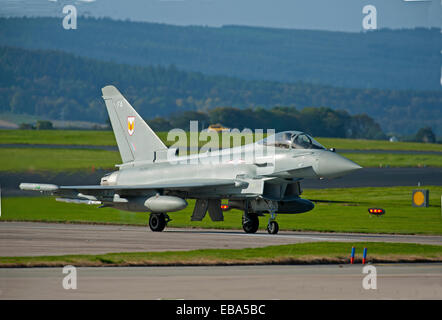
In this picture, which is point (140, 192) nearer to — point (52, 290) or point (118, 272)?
point (118, 272)

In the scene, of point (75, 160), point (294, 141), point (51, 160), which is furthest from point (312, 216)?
point (75, 160)

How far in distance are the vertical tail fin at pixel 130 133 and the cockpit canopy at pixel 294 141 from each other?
5081 millimetres

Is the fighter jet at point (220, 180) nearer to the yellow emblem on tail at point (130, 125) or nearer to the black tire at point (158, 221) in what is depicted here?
the black tire at point (158, 221)

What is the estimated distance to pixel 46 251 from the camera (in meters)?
21.2

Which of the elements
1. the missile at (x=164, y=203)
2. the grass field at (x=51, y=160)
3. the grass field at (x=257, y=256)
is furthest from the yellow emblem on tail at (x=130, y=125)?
the grass field at (x=51, y=160)

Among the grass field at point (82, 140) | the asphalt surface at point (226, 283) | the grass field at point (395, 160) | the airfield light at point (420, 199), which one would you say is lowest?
the asphalt surface at point (226, 283)

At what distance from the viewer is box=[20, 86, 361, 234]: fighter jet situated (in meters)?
27.7

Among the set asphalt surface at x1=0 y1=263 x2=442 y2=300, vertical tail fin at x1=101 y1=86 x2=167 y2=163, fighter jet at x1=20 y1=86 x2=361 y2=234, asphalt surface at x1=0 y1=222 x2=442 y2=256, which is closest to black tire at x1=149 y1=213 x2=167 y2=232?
fighter jet at x1=20 y1=86 x2=361 y2=234

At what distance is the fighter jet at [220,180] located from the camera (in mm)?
27656

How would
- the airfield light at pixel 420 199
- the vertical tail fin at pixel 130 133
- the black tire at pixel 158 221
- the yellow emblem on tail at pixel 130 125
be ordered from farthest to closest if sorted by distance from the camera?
the airfield light at pixel 420 199
the yellow emblem on tail at pixel 130 125
the vertical tail fin at pixel 130 133
the black tire at pixel 158 221

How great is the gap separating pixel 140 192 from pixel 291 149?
5.82 metres

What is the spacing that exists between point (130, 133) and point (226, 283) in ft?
53.1

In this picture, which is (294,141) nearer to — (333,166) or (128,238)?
(333,166)
